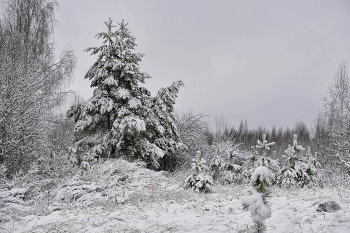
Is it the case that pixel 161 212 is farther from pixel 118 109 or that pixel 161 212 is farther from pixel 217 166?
pixel 118 109

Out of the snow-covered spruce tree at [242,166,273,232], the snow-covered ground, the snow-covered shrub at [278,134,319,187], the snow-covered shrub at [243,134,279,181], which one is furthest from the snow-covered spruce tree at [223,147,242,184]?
the snow-covered spruce tree at [242,166,273,232]

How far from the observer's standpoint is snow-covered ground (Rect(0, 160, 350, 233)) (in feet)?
12.5

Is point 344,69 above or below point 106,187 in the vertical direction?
above

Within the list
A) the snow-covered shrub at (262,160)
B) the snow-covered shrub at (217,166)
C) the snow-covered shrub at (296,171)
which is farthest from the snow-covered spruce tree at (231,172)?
the snow-covered shrub at (296,171)

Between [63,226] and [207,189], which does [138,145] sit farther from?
[63,226]

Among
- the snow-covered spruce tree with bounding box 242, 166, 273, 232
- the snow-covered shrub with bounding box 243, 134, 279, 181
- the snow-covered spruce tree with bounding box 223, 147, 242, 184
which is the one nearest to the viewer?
the snow-covered spruce tree with bounding box 242, 166, 273, 232

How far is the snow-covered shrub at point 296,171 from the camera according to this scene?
8.32 meters

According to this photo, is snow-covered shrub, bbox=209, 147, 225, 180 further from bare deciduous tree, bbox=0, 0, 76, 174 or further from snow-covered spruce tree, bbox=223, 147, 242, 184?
bare deciduous tree, bbox=0, 0, 76, 174

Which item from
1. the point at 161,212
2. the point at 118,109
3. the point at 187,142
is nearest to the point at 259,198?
the point at 161,212

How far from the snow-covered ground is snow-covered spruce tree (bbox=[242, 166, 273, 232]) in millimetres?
1443

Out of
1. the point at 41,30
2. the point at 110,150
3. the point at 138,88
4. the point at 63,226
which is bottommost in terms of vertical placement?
the point at 63,226

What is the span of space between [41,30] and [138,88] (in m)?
7.29

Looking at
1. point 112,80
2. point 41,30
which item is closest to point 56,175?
point 112,80

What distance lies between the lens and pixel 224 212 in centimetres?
475
